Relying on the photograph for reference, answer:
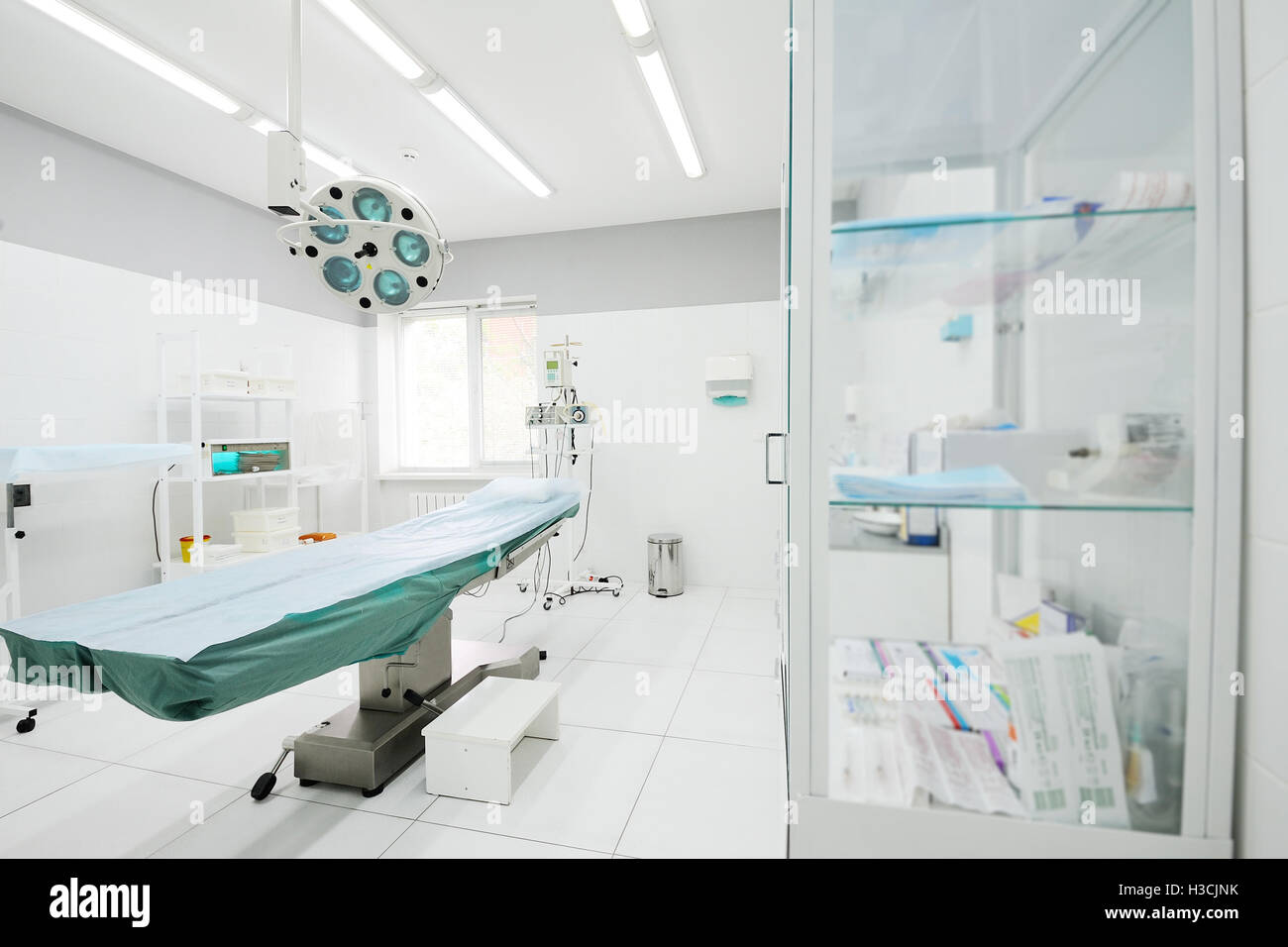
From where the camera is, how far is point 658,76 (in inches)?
108

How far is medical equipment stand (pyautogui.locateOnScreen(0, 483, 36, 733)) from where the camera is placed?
8.15 ft

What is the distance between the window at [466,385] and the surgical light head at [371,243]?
10.6ft

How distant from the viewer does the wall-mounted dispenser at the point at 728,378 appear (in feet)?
14.3

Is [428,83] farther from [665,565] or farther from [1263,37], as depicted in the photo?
[665,565]

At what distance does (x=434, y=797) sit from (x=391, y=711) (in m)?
0.43

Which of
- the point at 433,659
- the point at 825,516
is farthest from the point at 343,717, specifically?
the point at 825,516

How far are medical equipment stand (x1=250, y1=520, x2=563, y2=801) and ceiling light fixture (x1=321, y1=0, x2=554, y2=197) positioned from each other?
2.13 m

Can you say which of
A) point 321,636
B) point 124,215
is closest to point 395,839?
point 321,636

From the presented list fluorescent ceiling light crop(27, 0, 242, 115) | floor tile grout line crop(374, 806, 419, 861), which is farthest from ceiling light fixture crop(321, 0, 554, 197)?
floor tile grout line crop(374, 806, 419, 861)
